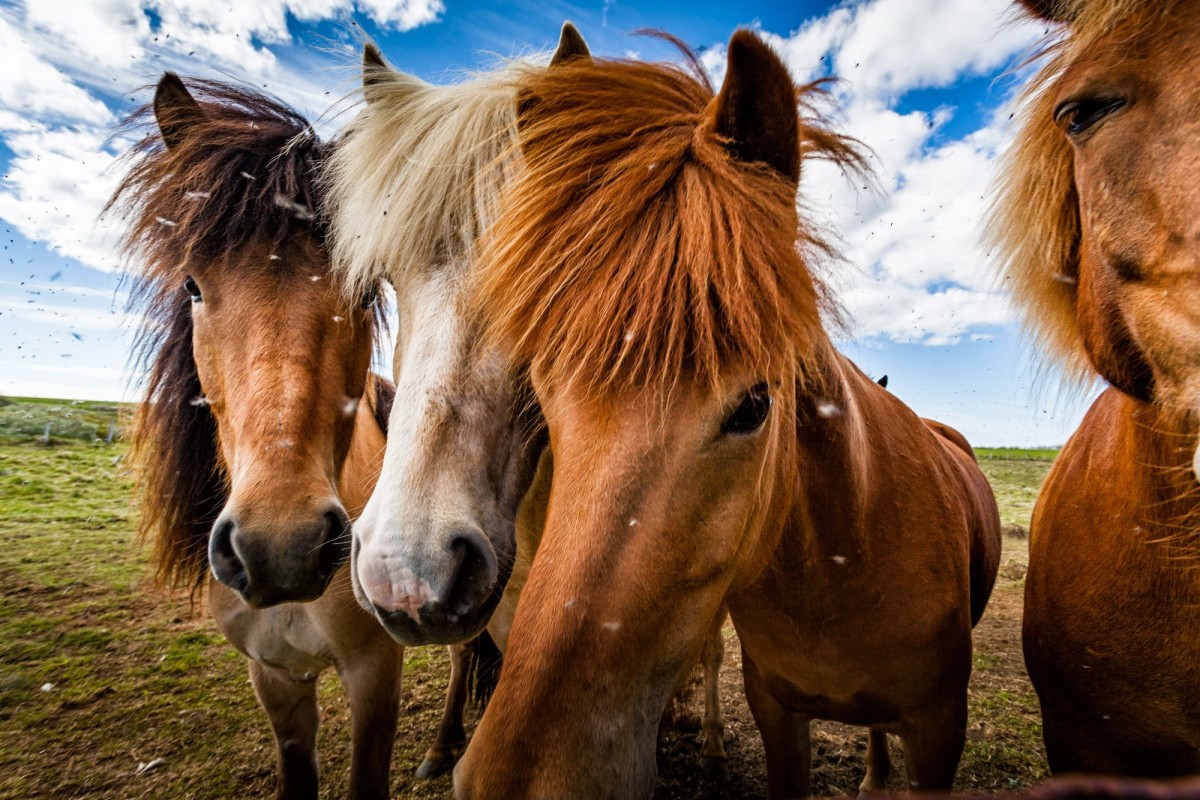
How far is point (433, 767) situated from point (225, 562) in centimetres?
268

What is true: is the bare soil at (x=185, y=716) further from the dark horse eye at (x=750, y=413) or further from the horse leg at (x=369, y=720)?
the dark horse eye at (x=750, y=413)

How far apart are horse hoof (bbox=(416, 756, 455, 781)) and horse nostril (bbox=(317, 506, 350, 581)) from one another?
8.37ft

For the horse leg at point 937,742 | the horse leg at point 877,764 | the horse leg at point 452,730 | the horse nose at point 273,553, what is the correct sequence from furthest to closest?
the horse leg at point 452,730 < the horse leg at point 877,764 < the horse leg at point 937,742 < the horse nose at point 273,553

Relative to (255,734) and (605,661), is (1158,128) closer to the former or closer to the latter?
(605,661)

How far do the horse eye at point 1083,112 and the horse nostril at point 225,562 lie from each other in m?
2.64

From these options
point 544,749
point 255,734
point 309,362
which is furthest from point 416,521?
point 255,734

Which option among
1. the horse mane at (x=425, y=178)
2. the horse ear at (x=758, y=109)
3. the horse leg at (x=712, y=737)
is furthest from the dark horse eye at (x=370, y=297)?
the horse leg at (x=712, y=737)

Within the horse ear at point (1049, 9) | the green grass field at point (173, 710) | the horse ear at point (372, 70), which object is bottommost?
the green grass field at point (173, 710)

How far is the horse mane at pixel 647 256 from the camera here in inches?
50.5

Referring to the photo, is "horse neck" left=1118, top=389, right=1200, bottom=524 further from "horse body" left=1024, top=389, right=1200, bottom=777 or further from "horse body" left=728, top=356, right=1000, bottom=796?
"horse body" left=728, top=356, right=1000, bottom=796

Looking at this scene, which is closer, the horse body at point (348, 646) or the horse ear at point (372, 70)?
the horse ear at point (372, 70)

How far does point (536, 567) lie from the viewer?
1.23 metres

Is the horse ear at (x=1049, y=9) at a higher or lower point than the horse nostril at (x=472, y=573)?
higher

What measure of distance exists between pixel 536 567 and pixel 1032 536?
2.40 meters
